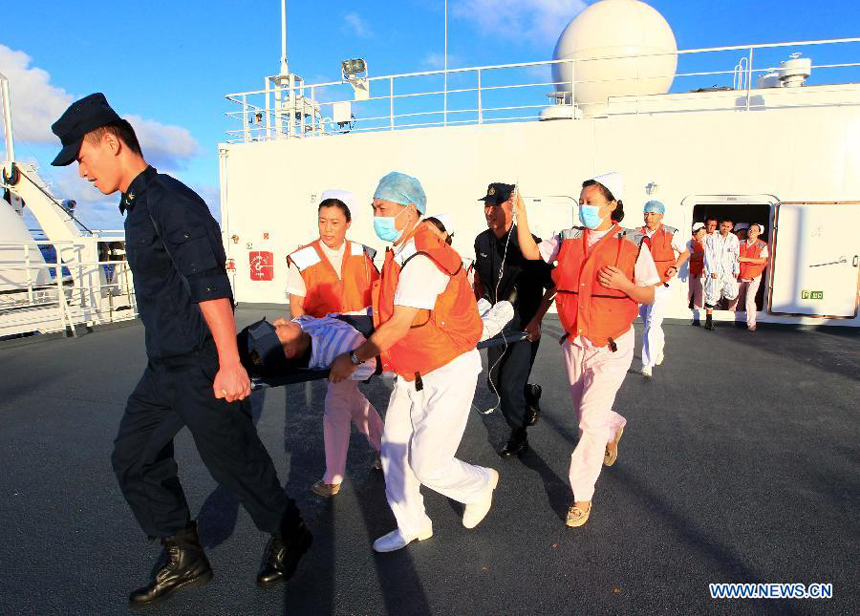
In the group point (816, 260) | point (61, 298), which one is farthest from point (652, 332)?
point (61, 298)

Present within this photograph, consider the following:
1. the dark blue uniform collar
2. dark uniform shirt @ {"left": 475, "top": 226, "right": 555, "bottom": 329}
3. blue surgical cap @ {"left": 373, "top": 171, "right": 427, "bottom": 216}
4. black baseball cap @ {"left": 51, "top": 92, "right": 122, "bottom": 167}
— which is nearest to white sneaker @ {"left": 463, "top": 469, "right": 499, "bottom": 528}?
dark uniform shirt @ {"left": 475, "top": 226, "right": 555, "bottom": 329}

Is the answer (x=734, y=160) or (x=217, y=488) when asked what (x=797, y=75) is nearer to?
(x=734, y=160)

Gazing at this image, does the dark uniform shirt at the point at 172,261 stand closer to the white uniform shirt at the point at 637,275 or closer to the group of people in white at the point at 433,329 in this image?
the group of people in white at the point at 433,329

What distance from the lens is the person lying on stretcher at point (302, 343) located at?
98.4 inches

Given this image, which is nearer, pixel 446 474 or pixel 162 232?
pixel 162 232

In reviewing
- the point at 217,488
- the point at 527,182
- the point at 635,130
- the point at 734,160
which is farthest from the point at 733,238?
the point at 217,488

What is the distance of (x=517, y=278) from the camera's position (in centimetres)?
400

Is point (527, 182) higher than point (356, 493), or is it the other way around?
point (527, 182)

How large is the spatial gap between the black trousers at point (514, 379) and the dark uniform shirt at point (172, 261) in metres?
2.39

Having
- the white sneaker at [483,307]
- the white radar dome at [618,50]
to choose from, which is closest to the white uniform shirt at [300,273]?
the white sneaker at [483,307]

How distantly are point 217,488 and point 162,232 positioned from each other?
2129mm

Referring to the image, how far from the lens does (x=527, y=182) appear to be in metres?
11.0

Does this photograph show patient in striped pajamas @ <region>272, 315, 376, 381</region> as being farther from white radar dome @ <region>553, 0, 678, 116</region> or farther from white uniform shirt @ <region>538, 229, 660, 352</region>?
white radar dome @ <region>553, 0, 678, 116</region>

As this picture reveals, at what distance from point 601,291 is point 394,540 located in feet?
6.05
